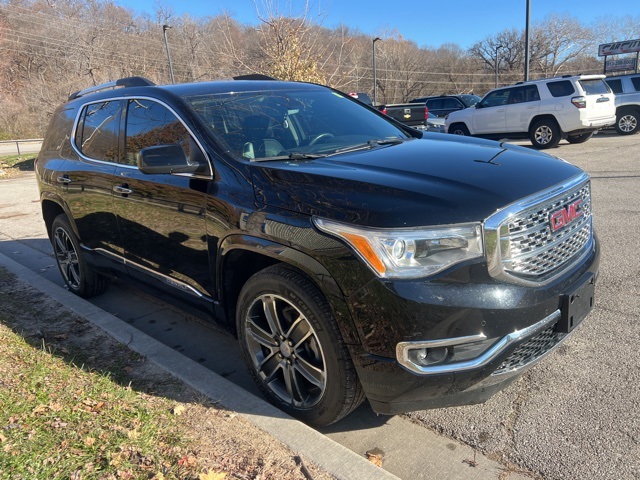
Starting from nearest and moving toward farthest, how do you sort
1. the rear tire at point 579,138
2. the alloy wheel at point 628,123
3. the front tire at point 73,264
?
the front tire at point 73,264 → the rear tire at point 579,138 → the alloy wheel at point 628,123

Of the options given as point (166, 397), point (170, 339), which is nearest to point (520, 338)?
point (166, 397)

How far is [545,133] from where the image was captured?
46.7 ft

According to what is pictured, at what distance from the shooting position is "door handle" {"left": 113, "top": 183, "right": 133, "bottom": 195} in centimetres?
374

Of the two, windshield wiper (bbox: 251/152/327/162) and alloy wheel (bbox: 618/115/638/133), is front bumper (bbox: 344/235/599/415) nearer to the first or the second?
windshield wiper (bbox: 251/152/327/162)

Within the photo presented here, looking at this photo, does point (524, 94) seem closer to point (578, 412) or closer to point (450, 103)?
point (450, 103)

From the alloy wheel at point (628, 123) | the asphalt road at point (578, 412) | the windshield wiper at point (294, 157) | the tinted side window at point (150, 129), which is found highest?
the tinted side window at point (150, 129)

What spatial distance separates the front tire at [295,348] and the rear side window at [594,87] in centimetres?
1342

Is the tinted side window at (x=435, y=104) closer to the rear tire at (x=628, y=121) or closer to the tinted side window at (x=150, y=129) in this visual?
the rear tire at (x=628, y=121)

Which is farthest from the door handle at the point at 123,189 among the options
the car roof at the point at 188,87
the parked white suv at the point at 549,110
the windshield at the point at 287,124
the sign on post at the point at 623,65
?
the sign on post at the point at 623,65

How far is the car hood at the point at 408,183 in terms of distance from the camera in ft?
7.54

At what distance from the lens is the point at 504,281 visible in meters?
2.31

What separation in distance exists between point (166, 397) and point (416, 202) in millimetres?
1844

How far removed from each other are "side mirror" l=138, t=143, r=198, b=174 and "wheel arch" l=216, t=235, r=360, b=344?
0.52 m

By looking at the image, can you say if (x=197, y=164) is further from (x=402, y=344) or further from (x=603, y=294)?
(x=603, y=294)
